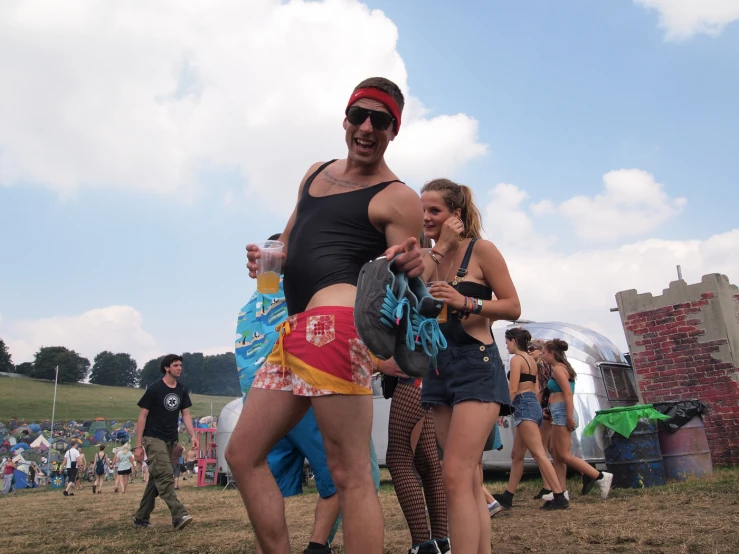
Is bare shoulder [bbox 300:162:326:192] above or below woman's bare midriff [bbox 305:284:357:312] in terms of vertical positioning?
above

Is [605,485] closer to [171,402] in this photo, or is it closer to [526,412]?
[526,412]

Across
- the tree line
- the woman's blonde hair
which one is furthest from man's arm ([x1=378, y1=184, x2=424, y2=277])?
the tree line

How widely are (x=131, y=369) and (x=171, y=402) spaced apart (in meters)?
121

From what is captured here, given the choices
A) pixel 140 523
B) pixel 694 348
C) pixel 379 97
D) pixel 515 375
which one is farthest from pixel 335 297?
pixel 694 348

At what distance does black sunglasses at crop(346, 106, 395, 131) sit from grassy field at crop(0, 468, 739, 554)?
3.01 meters

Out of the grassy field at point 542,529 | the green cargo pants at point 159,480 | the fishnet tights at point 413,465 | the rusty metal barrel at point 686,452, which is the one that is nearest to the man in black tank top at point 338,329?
the fishnet tights at point 413,465

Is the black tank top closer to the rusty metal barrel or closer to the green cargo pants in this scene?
the green cargo pants

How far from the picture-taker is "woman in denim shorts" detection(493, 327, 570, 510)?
6.54 m

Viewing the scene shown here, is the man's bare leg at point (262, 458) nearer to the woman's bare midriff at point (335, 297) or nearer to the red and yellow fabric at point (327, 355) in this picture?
the red and yellow fabric at point (327, 355)

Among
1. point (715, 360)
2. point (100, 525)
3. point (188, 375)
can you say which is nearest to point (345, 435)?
point (100, 525)

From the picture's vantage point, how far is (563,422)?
24.9 feet

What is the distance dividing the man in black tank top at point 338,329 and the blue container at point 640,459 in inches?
282

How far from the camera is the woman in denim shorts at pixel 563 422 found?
7477 mm

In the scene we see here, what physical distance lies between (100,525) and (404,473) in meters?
5.84
